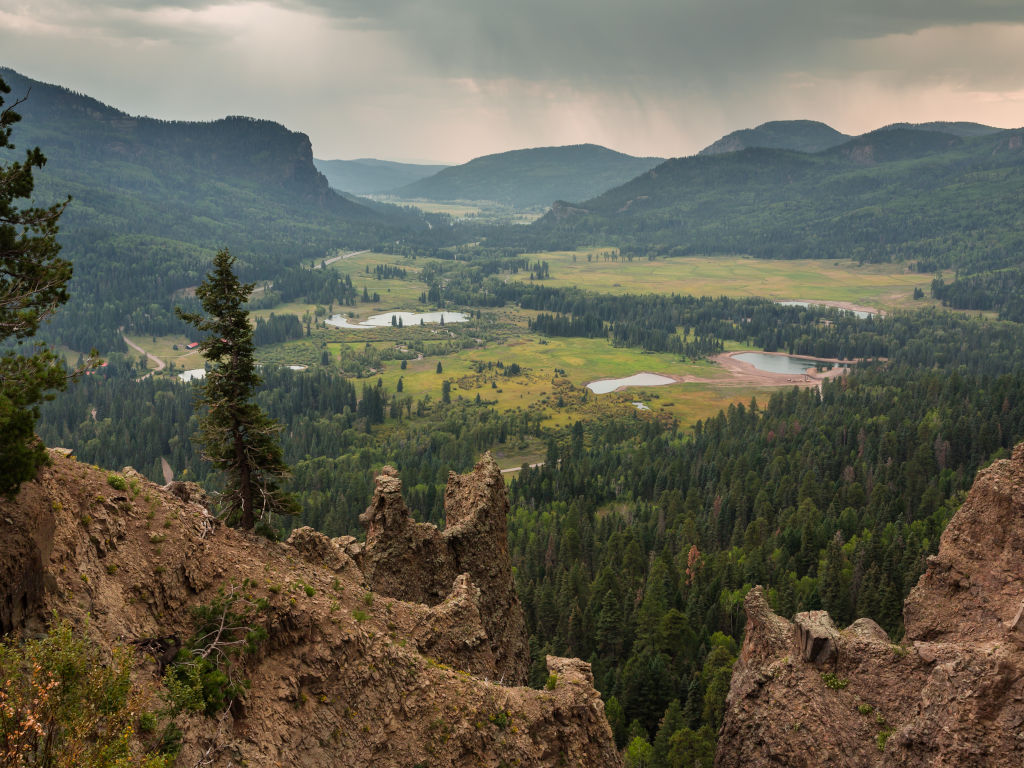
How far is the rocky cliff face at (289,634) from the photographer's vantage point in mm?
26891

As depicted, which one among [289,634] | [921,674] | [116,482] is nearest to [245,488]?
[116,482]

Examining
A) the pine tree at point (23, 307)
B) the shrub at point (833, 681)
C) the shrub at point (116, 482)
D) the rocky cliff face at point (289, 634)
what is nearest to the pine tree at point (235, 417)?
the rocky cliff face at point (289, 634)

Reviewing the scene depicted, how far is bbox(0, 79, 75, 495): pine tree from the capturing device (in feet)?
85.8

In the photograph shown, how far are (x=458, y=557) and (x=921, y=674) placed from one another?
2808cm

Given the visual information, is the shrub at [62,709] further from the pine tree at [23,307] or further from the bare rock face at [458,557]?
the bare rock face at [458,557]

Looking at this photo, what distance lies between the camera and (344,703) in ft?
104

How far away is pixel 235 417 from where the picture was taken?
38.6 m

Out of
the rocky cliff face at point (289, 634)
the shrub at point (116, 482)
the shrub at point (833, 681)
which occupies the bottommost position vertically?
the shrub at point (833, 681)

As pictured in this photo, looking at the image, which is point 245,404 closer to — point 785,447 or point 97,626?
point 97,626

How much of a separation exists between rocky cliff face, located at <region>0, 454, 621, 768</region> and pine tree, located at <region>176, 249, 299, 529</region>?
2.38 metres

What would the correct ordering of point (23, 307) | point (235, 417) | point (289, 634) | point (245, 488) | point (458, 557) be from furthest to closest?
point (458, 557)
point (245, 488)
point (235, 417)
point (23, 307)
point (289, 634)

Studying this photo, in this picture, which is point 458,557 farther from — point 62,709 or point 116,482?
point 62,709

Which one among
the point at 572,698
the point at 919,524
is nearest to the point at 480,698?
the point at 572,698

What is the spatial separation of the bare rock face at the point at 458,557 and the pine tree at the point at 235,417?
37.2ft
